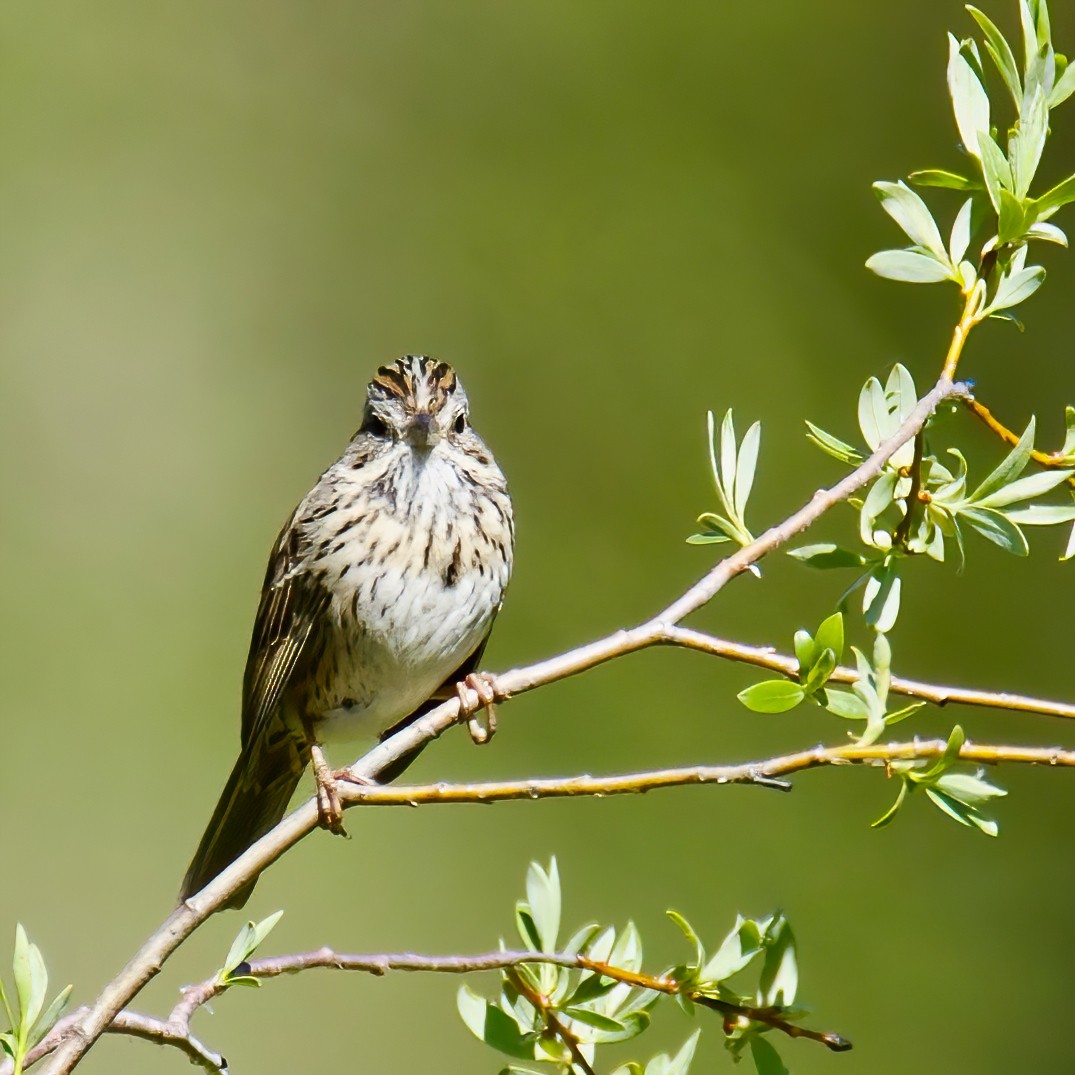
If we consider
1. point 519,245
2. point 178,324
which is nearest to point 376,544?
point 519,245

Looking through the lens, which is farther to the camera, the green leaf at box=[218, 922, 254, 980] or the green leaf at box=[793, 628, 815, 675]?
the green leaf at box=[218, 922, 254, 980]

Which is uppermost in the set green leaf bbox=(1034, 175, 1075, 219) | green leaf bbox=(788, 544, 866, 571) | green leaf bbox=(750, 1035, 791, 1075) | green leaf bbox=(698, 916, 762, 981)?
green leaf bbox=(1034, 175, 1075, 219)

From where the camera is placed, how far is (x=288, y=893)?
6242 millimetres

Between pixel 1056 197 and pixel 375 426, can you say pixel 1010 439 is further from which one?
pixel 375 426

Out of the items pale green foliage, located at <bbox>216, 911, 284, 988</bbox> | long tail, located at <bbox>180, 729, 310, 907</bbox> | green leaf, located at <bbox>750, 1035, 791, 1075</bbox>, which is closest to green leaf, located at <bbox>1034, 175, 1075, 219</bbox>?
green leaf, located at <bbox>750, 1035, 791, 1075</bbox>

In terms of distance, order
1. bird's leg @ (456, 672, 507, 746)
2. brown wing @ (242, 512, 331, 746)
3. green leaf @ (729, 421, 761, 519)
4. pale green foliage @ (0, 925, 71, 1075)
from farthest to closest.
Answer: brown wing @ (242, 512, 331, 746) → bird's leg @ (456, 672, 507, 746) → green leaf @ (729, 421, 761, 519) → pale green foliage @ (0, 925, 71, 1075)

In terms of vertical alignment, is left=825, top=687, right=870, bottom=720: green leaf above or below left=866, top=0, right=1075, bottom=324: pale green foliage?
below

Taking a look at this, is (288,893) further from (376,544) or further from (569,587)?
(376,544)

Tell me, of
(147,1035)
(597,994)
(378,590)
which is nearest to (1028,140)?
(597,994)

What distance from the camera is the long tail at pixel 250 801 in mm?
3344

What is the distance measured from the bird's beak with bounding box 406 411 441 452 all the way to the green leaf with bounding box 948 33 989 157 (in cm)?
186

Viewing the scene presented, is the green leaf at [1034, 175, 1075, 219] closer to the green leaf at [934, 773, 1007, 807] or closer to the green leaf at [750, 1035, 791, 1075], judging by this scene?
the green leaf at [934, 773, 1007, 807]

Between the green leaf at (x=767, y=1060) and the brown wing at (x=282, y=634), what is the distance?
6.97 feet

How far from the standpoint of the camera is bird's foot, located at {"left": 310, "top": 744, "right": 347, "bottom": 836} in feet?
5.98
